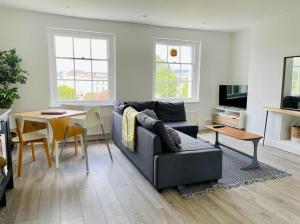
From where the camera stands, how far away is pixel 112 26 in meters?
4.95

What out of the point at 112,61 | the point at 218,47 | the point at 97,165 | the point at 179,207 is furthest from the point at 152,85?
the point at 179,207

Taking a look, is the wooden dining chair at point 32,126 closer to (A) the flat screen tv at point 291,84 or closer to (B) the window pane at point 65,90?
(B) the window pane at point 65,90

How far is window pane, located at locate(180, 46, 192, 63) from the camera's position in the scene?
5.87 meters

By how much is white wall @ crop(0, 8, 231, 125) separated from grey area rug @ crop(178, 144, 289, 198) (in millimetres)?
2430

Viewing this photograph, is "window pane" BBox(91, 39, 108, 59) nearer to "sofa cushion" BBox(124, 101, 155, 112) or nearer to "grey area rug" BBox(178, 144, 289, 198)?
"sofa cushion" BBox(124, 101, 155, 112)

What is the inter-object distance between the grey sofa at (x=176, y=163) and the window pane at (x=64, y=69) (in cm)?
256

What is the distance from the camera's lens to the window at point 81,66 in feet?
15.6

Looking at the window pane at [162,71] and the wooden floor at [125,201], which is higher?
the window pane at [162,71]

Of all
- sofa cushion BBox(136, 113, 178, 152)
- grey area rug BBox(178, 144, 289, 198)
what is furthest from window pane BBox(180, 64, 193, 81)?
sofa cushion BBox(136, 113, 178, 152)

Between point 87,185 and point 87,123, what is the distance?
0.93 meters

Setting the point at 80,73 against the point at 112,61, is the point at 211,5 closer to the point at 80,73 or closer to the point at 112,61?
the point at 112,61

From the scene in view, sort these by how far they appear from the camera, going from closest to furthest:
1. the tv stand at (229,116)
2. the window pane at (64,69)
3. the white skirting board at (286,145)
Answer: the white skirting board at (286,145) < the window pane at (64,69) < the tv stand at (229,116)

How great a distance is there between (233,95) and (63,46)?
4.05m

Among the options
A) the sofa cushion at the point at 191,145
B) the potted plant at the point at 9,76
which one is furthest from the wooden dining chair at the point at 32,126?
the sofa cushion at the point at 191,145
